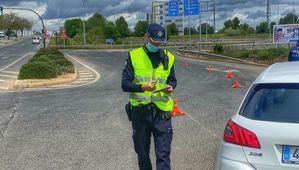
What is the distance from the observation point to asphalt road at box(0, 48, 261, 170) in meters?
7.25

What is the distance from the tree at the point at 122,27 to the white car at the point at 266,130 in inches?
5022

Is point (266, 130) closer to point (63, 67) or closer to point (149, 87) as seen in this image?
point (149, 87)

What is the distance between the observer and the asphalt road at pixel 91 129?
23.8 feet

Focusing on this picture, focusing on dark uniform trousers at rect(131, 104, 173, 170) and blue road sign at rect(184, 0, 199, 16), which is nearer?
dark uniform trousers at rect(131, 104, 173, 170)

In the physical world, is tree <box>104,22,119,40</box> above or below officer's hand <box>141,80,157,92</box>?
above

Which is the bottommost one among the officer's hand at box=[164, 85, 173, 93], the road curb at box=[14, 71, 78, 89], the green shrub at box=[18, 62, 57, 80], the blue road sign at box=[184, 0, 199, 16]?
the road curb at box=[14, 71, 78, 89]

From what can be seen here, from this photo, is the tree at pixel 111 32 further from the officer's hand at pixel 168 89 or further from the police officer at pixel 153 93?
the officer's hand at pixel 168 89

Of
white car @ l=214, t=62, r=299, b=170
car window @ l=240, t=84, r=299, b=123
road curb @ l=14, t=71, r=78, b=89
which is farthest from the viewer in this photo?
road curb @ l=14, t=71, r=78, b=89

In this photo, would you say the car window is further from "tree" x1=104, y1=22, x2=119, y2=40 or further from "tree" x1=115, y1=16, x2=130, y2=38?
"tree" x1=115, y1=16, x2=130, y2=38

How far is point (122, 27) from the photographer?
142 m

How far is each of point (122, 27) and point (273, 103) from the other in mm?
138747

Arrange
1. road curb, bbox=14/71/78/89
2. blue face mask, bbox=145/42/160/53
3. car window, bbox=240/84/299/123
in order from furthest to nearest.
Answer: road curb, bbox=14/71/78/89 → blue face mask, bbox=145/42/160/53 → car window, bbox=240/84/299/123

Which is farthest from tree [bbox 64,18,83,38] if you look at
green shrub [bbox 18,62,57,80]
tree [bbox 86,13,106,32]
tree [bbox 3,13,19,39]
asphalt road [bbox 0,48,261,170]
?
asphalt road [bbox 0,48,261,170]

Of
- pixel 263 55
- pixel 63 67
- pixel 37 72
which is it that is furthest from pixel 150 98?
→ pixel 263 55
